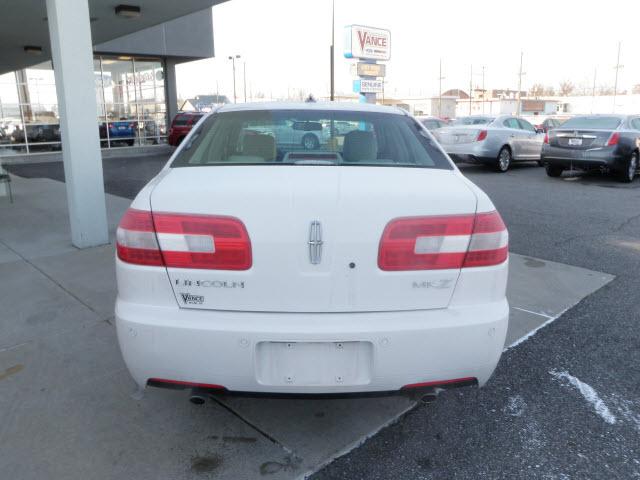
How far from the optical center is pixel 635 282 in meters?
4.95

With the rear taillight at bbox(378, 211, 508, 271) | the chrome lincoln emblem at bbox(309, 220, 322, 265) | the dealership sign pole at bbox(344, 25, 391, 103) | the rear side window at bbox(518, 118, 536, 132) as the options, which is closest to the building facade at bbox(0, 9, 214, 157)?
the dealership sign pole at bbox(344, 25, 391, 103)

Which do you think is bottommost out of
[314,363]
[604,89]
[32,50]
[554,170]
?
[554,170]

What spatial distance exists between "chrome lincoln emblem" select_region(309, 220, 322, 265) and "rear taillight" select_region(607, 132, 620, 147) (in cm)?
1125

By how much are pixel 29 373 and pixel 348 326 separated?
2265mm

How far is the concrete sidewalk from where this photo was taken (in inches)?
97.3

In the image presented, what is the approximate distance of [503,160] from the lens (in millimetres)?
14094

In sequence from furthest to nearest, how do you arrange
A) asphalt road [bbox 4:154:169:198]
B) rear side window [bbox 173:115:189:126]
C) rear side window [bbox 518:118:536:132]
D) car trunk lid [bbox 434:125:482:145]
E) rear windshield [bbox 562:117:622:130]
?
rear side window [bbox 173:115:189:126] → rear side window [bbox 518:118:536:132] → car trunk lid [bbox 434:125:482:145] → rear windshield [bbox 562:117:622:130] → asphalt road [bbox 4:154:169:198]

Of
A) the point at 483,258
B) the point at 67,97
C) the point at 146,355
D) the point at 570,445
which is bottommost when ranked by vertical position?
the point at 570,445

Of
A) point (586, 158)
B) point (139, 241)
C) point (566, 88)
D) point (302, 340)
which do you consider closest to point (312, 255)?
point (302, 340)

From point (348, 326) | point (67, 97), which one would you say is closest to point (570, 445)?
point (348, 326)

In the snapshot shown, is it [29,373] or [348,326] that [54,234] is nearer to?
[29,373]

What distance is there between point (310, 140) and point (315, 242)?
129 centimetres

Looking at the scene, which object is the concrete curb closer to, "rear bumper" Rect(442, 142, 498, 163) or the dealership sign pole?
the dealership sign pole

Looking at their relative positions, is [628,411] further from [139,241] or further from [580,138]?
[580,138]
